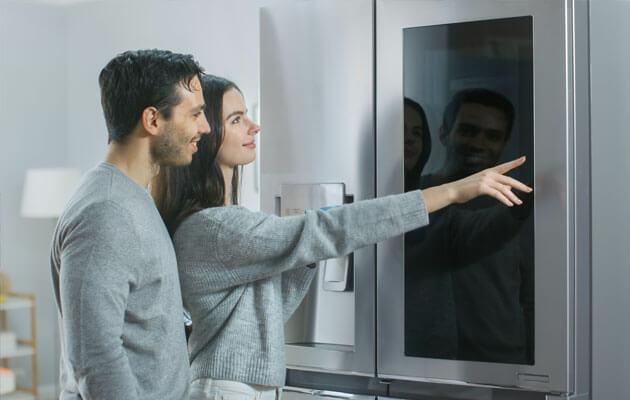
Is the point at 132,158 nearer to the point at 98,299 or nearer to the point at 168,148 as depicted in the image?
the point at 168,148

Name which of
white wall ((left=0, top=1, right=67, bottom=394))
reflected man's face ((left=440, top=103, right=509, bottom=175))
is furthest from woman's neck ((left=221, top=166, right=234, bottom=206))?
white wall ((left=0, top=1, right=67, bottom=394))

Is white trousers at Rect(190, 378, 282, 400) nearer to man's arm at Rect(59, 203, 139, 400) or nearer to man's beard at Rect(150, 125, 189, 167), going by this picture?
man's arm at Rect(59, 203, 139, 400)

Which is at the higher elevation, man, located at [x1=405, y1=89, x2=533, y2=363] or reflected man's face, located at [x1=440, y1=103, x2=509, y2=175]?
reflected man's face, located at [x1=440, y1=103, x2=509, y2=175]

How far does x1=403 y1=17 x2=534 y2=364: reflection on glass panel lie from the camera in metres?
1.40

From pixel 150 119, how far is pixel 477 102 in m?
0.70

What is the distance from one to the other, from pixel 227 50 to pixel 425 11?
45.4 inches

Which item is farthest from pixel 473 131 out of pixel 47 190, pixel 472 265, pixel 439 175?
pixel 47 190

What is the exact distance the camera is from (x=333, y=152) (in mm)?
1589

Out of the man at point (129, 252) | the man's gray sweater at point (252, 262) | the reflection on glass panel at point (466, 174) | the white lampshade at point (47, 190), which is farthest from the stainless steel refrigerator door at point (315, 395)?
the white lampshade at point (47, 190)

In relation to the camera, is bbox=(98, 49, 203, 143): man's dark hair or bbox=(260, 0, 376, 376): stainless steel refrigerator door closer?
bbox=(98, 49, 203, 143): man's dark hair

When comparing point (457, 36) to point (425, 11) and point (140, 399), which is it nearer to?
point (425, 11)

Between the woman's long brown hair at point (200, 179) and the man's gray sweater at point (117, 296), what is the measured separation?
0.61ft

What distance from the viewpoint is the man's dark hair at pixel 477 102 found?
141 centimetres

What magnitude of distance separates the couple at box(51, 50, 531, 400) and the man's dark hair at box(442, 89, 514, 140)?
0.14 meters
